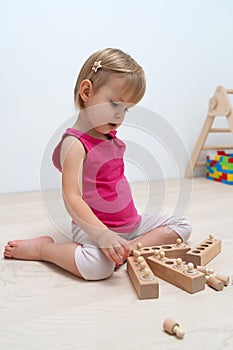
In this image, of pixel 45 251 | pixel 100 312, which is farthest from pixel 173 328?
pixel 45 251

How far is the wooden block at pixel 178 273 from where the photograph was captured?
0.62 meters

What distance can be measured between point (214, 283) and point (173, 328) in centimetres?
16

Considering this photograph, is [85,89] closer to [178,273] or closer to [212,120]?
[178,273]

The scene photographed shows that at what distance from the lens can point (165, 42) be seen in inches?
64.4

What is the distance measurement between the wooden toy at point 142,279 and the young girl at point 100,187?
27 mm

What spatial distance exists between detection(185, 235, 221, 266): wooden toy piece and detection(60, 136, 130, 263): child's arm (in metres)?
0.12

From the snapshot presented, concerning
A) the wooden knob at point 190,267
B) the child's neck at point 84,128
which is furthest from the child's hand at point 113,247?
the child's neck at point 84,128

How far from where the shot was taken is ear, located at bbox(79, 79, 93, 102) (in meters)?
0.75

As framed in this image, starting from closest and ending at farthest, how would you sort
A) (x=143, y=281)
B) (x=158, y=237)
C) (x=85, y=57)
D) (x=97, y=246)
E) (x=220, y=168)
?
1. (x=143, y=281)
2. (x=97, y=246)
3. (x=158, y=237)
4. (x=85, y=57)
5. (x=220, y=168)

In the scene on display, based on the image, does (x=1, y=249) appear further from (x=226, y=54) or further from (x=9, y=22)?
(x=226, y=54)

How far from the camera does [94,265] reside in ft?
2.22

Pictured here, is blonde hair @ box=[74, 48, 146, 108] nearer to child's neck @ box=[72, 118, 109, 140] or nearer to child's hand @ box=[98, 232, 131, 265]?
child's neck @ box=[72, 118, 109, 140]

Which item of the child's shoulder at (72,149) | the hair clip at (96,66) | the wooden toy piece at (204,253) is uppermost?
the hair clip at (96,66)

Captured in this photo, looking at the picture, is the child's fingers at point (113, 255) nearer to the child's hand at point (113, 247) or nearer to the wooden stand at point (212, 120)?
the child's hand at point (113, 247)
